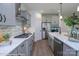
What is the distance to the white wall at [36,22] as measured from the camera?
169cm

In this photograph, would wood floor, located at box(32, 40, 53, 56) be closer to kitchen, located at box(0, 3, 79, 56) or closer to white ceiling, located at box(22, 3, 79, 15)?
kitchen, located at box(0, 3, 79, 56)

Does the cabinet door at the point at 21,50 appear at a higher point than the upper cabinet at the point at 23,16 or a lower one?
lower

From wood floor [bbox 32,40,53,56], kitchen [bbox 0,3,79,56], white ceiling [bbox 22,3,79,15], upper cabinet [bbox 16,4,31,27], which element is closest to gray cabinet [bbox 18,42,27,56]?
kitchen [bbox 0,3,79,56]

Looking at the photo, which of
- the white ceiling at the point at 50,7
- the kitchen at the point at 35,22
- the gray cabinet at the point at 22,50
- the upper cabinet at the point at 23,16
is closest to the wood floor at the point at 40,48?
the kitchen at the point at 35,22

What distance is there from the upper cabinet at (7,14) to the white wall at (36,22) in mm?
246

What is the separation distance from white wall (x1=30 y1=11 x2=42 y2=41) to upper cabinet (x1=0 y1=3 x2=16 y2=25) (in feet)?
0.81

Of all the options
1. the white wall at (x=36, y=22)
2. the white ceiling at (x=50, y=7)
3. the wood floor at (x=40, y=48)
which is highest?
the white ceiling at (x=50, y=7)

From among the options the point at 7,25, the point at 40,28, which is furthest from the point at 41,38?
the point at 7,25

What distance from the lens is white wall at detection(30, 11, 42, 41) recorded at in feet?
5.54

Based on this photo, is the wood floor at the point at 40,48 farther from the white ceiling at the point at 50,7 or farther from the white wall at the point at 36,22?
the white ceiling at the point at 50,7

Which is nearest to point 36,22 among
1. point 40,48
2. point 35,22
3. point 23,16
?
point 35,22

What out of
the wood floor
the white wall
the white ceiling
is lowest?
the wood floor

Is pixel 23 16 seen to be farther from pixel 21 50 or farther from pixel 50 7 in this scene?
pixel 21 50

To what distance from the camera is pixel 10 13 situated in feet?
5.57
